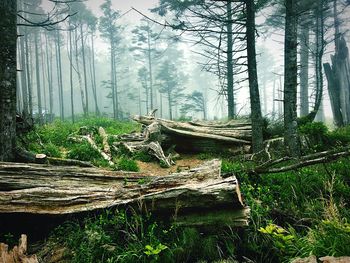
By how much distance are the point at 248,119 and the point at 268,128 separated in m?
1.35

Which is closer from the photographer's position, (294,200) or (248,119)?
(294,200)

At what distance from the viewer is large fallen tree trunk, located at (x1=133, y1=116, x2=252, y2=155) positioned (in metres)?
9.18

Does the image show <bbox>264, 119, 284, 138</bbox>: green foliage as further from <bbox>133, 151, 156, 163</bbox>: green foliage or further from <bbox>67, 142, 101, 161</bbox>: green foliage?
<bbox>67, 142, 101, 161</bbox>: green foliage

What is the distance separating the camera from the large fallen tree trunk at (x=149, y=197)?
3.33 metres

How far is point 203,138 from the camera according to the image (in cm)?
927

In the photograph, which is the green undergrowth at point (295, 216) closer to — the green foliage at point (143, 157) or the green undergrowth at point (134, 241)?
the green undergrowth at point (134, 241)

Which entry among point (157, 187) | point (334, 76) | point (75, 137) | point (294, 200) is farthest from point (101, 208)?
point (334, 76)

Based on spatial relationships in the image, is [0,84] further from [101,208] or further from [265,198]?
[265,198]

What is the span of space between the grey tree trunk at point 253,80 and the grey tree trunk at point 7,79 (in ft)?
21.0

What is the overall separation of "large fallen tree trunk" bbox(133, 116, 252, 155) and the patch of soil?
509 millimetres

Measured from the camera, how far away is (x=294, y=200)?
15.3 feet

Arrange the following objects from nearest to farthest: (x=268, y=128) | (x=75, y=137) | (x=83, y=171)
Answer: (x=83, y=171), (x=268, y=128), (x=75, y=137)

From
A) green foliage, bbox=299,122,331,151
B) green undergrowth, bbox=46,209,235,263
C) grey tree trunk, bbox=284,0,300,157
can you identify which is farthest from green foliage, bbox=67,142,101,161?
green foliage, bbox=299,122,331,151

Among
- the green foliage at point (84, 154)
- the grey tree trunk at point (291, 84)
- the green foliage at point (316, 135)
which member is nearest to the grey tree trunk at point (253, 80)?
the grey tree trunk at point (291, 84)
